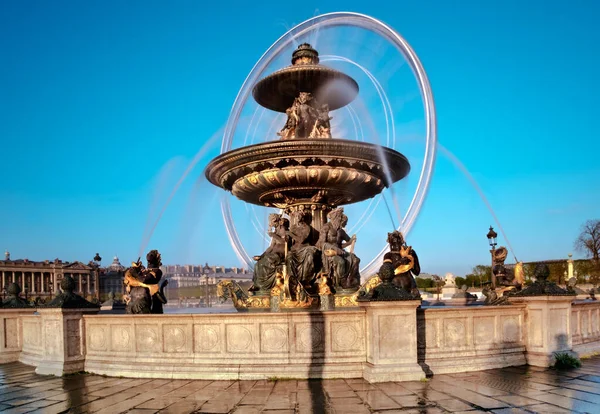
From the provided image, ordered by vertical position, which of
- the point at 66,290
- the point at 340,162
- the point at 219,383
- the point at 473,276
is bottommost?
the point at 473,276

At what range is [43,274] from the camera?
14088cm

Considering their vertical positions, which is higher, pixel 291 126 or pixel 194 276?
pixel 291 126

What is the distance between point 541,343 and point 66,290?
864cm

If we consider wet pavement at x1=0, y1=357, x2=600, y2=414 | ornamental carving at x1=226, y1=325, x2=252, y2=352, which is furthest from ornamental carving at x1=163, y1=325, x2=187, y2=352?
ornamental carving at x1=226, y1=325, x2=252, y2=352

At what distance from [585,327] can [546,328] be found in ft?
6.77

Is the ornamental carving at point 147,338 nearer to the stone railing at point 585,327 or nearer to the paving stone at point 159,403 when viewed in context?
the paving stone at point 159,403

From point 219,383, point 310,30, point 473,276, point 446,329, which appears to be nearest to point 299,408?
point 219,383

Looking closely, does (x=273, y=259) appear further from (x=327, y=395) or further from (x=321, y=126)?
(x=327, y=395)

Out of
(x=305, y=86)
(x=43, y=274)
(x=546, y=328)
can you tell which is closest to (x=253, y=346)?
(x=546, y=328)

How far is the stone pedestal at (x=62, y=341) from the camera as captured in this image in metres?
9.84

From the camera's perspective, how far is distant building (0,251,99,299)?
131 meters

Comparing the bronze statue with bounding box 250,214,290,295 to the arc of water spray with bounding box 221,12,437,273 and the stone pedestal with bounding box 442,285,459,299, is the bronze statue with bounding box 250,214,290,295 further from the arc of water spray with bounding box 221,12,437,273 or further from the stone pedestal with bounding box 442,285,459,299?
the stone pedestal with bounding box 442,285,459,299

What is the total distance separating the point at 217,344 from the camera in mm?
8859

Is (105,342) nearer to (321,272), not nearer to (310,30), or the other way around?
(321,272)
